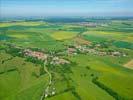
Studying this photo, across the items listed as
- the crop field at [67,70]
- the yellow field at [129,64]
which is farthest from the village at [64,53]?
the yellow field at [129,64]

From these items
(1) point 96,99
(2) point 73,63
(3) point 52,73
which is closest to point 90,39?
(2) point 73,63

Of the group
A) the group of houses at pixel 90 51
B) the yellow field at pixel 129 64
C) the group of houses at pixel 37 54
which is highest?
the yellow field at pixel 129 64

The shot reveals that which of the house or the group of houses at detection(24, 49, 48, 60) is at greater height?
the group of houses at detection(24, 49, 48, 60)

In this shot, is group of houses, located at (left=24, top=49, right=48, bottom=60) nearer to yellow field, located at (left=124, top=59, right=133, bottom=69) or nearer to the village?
the village

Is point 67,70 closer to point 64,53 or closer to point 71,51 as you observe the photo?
point 64,53

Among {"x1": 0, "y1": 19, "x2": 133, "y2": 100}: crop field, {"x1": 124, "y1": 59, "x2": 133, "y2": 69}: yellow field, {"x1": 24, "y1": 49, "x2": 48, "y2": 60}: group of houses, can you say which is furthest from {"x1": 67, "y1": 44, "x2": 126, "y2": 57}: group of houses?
{"x1": 124, "y1": 59, "x2": 133, "y2": 69}: yellow field

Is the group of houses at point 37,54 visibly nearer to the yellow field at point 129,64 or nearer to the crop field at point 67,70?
the crop field at point 67,70

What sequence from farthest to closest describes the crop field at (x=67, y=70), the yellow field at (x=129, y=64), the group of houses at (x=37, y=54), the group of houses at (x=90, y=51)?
the group of houses at (x=90, y=51)
the group of houses at (x=37, y=54)
the yellow field at (x=129, y=64)
the crop field at (x=67, y=70)

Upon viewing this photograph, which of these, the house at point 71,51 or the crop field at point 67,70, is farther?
the house at point 71,51
